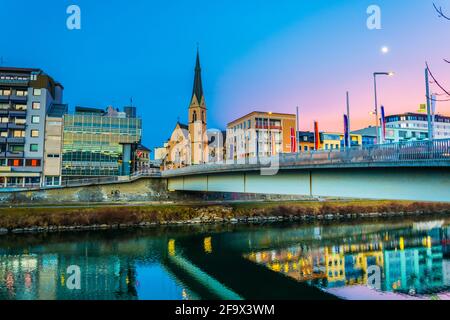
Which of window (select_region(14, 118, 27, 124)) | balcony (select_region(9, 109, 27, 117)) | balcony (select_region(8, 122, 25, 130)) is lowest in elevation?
balcony (select_region(8, 122, 25, 130))

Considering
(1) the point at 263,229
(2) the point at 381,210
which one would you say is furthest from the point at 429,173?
(2) the point at 381,210

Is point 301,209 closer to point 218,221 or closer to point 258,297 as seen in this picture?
point 218,221

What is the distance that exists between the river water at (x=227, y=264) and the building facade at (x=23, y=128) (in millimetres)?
51038

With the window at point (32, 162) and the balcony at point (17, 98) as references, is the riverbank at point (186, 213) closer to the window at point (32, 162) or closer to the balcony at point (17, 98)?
the window at point (32, 162)

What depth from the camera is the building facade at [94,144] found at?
3676 inches

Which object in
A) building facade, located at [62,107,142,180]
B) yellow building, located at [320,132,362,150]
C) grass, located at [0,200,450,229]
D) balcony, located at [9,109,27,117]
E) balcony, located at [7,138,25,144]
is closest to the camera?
grass, located at [0,200,450,229]

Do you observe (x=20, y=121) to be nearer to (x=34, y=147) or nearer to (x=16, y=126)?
(x=16, y=126)

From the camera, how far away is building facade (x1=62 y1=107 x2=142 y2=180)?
93.4 m

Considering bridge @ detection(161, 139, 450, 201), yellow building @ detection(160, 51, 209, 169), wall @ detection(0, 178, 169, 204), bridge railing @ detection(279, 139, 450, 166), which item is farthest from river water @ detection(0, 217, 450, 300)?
yellow building @ detection(160, 51, 209, 169)

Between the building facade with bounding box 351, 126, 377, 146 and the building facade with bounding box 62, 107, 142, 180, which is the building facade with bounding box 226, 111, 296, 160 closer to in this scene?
the building facade with bounding box 351, 126, 377, 146

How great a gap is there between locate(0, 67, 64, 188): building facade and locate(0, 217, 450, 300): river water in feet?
167

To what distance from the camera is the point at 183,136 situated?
146 m

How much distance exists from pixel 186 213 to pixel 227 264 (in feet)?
93.8
